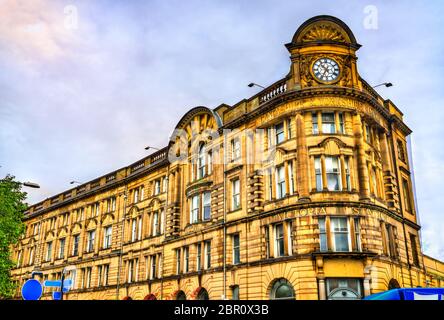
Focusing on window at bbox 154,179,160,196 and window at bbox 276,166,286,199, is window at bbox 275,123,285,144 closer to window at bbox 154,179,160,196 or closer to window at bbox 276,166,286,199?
window at bbox 276,166,286,199

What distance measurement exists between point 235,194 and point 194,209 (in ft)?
19.8

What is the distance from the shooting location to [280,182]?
112 ft

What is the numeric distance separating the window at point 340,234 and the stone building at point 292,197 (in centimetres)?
7

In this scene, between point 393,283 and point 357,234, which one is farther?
point 393,283

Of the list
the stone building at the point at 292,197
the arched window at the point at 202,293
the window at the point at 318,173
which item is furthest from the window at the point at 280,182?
the arched window at the point at 202,293

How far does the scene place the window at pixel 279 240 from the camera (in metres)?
32.2

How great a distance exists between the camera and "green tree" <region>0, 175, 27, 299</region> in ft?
108

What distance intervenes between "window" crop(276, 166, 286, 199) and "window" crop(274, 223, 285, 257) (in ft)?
7.84

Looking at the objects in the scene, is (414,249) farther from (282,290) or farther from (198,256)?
(198,256)

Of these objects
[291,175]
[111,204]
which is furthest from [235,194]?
[111,204]

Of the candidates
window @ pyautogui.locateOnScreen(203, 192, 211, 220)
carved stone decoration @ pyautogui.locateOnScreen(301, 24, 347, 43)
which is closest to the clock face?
carved stone decoration @ pyautogui.locateOnScreen(301, 24, 347, 43)

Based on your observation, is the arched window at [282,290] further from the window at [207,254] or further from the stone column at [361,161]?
the stone column at [361,161]

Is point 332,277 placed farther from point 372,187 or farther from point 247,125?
point 247,125
